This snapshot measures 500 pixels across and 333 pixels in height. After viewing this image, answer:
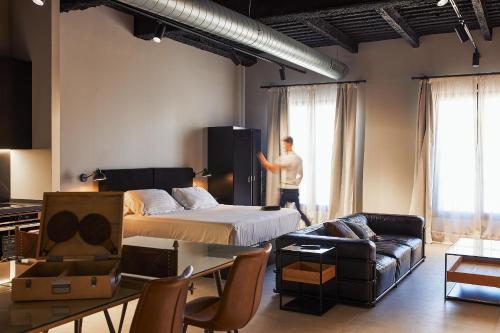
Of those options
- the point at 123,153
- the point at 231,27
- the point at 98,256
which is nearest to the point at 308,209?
the point at 123,153

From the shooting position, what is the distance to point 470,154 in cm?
816

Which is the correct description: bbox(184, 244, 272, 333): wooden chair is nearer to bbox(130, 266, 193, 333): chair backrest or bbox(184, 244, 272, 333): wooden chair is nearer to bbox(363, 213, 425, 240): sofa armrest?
bbox(130, 266, 193, 333): chair backrest

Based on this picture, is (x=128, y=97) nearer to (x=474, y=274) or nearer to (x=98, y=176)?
(x=98, y=176)

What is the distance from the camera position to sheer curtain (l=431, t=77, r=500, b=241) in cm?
800

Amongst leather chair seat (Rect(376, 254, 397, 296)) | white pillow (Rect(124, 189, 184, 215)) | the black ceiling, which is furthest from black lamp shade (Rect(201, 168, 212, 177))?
leather chair seat (Rect(376, 254, 397, 296))

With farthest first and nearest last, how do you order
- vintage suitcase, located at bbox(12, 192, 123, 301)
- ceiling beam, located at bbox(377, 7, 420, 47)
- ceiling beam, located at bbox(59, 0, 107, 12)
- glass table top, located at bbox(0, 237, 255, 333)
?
ceiling beam, located at bbox(377, 7, 420, 47) → ceiling beam, located at bbox(59, 0, 107, 12) → vintage suitcase, located at bbox(12, 192, 123, 301) → glass table top, located at bbox(0, 237, 255, 333)

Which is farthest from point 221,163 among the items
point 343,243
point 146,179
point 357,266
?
point 357,266

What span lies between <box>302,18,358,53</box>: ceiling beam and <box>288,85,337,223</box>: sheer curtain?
30.7 inches

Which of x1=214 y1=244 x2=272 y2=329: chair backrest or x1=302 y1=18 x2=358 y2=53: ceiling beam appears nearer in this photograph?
x1=214 y1=244 x2=272 y2=329: chair backrest

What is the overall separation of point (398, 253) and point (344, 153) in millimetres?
3653

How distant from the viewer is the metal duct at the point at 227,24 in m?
4.71

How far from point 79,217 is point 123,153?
4.66 meters

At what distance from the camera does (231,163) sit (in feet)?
28.2

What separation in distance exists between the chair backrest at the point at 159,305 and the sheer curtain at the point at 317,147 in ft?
23.5
